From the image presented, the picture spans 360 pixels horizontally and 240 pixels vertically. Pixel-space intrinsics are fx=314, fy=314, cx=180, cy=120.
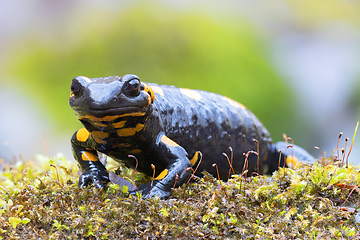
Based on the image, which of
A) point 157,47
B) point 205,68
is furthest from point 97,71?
point 205,68

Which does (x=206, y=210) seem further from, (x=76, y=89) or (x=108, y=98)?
(x=76, y=89)

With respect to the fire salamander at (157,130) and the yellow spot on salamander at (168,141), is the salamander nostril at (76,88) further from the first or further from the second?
the yellow spot on salamander at (168,141)

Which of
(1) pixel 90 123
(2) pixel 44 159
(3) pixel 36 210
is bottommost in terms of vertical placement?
(2) pixel 44 159

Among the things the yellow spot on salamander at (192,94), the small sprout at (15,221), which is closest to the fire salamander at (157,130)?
the yellow spot on salamander at (192,94)

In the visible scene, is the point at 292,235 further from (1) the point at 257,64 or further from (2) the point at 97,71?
(2) the point at 97,71

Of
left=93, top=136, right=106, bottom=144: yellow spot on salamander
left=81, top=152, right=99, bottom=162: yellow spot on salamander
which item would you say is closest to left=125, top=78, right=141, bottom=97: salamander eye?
left=93, top=136, right=106, bottom=144: yellow spot on salamander

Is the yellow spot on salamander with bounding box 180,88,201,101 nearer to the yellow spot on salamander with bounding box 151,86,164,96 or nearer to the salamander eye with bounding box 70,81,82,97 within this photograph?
the yellow spot on salamander with bounding box 151,86,164,96

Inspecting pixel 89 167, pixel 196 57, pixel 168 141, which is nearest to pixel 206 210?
pixel 168 141
